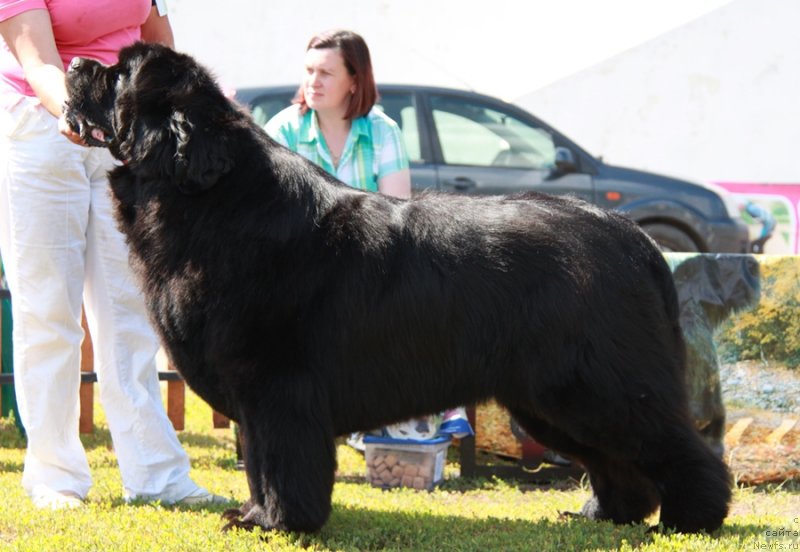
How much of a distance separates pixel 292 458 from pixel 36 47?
1771mm

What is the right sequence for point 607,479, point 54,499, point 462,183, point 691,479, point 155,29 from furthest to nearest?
point 462,183, point 155,29, point 54,499, point 607,479, point 691,479

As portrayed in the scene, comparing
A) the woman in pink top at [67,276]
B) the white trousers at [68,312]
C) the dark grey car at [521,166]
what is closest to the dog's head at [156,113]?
the woman in pink top at [67,276]

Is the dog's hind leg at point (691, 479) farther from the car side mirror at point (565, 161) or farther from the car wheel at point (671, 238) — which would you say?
the car wheel at point (671, 238)

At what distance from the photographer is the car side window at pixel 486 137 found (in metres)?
9.10

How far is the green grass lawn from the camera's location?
11.4 feet

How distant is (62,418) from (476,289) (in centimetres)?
185

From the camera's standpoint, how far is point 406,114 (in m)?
9.07


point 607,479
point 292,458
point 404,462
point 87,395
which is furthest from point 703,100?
point 292,458

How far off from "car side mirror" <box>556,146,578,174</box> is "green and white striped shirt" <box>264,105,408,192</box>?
405 cm

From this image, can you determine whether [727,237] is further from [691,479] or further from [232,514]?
[232,514]

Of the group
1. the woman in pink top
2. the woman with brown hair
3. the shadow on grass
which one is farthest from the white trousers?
the woman with brown hair

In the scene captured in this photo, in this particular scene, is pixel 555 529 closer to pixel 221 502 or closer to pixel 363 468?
pixel 221 502

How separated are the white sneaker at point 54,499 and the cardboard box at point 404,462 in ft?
4.96

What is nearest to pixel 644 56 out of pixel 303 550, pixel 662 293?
pixel 662 293
